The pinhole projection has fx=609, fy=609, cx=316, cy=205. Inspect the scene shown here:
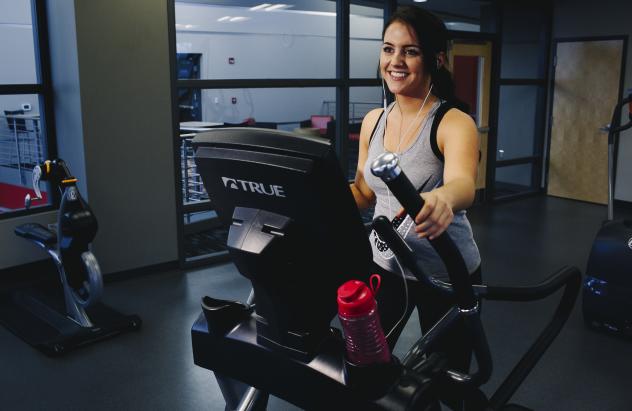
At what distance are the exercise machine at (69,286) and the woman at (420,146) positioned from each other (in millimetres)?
2062

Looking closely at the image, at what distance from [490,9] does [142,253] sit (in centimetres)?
477

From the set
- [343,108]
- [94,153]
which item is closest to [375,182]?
[94,153]

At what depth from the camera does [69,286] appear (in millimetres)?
3402

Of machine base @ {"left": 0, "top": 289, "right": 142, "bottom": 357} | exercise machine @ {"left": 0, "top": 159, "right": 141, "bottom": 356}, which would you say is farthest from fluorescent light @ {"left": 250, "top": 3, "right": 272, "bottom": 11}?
machine base @ {"left": 0, "top": 289, "right": 142, "bottom": 357}

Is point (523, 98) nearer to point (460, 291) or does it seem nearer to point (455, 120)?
point (455, 120)

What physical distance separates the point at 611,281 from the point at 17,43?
4037mm

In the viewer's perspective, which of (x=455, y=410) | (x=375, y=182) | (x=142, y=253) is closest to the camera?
(x=455, y=410)

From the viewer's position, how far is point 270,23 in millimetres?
5723

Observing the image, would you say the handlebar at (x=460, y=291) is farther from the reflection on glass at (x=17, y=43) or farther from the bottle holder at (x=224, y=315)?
the reflection on glass at (x=17, y=43)

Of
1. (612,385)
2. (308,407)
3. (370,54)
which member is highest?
(370,54)

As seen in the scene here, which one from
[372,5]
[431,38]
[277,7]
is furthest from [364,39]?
[431,38]

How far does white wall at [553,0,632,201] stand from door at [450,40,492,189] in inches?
46.0

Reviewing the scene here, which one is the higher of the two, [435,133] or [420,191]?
[435,133]

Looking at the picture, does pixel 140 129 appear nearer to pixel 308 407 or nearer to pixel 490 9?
pixel 308 407
